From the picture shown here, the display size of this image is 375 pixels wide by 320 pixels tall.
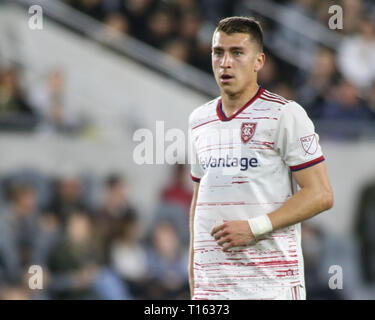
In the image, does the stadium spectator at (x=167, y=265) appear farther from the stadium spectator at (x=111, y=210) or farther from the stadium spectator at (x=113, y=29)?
the stadium spectator at (x=113, y=29)

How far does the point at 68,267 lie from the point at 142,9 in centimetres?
423

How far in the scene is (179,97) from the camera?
10.5 m

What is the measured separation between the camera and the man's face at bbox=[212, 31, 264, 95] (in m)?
3.97

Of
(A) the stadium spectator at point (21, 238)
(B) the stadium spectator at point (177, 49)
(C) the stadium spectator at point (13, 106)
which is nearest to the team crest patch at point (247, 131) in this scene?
(A) the stadium spectator at point (21, 238)

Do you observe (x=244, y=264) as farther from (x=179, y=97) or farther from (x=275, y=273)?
(x=179, y=97)

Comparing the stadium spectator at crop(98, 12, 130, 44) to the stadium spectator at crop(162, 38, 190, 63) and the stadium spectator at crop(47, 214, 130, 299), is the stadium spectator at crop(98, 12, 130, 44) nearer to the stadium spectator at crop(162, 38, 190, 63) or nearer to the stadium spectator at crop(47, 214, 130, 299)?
the stadium spectator at crop(162, 38, 190, 63)

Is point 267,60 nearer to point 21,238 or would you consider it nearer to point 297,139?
point 21,238

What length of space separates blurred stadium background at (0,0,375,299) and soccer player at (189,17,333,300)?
3.97 m

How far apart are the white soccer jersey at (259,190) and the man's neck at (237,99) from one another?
5 cm

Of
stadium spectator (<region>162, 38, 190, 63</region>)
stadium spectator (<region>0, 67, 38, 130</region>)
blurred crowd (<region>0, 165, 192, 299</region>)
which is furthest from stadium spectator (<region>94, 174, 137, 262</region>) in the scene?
stadium spectator (<region>162, 38, 190, 63</region>)

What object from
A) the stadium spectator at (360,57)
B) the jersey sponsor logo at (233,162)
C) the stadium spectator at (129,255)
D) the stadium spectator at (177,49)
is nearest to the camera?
the jersey sponsor logo at (233,162)

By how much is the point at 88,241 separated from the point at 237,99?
473 cm

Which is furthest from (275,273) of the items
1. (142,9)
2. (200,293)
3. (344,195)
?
(142,9)

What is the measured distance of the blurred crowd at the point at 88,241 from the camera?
26.2 feet
